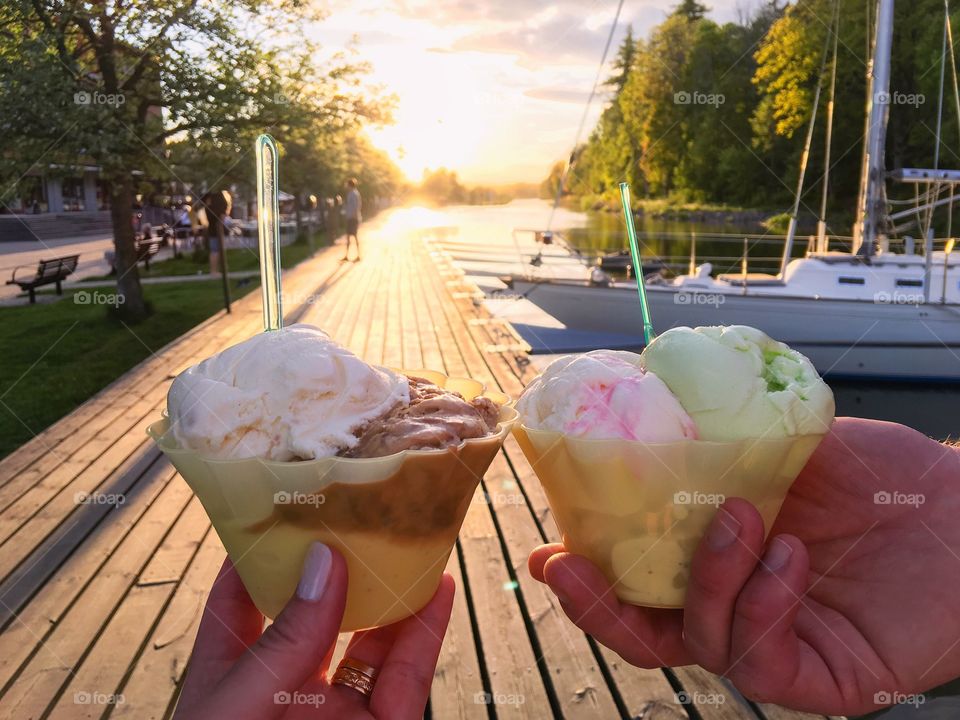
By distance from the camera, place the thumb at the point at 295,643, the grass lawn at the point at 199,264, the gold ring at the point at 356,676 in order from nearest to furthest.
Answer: the thumb at the point at 295,643 < the gold ring at the point at 356,676 < the grass lawn at the point at 199,264

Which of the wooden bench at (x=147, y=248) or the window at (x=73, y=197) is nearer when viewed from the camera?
the wooden bench at (x=147, y=248)

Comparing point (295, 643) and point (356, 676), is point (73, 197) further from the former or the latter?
point (295, 643)

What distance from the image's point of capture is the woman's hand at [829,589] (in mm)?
1371

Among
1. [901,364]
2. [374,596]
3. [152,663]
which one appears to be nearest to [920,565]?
[374,596]

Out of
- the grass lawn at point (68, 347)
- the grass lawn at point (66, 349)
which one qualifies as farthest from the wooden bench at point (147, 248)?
the grass lawn at point (66, 349)

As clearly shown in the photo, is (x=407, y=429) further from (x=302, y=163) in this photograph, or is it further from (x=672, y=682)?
(x=302, y=163)

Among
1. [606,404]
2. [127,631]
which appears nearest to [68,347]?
[127,631]

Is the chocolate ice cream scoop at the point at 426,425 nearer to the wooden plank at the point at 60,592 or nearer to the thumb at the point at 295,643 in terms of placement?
the thumb at the point at 295,643

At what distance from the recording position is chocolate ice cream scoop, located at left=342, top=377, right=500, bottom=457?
49.0 inches

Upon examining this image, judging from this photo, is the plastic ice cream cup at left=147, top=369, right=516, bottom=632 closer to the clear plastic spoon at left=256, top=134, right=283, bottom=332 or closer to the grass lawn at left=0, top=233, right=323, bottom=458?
the clear plastic spoon at left=256, top=134, right=283, bottom=332

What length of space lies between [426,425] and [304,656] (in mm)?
438

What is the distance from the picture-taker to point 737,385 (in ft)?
4.44

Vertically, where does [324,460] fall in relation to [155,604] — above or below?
above

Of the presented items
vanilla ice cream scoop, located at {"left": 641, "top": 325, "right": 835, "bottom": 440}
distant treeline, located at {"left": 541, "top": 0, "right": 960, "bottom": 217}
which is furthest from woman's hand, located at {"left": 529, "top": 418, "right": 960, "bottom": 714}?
distant treeline, located at {"left": 541, "top": 0, "right": 960, "bottom": 217}
